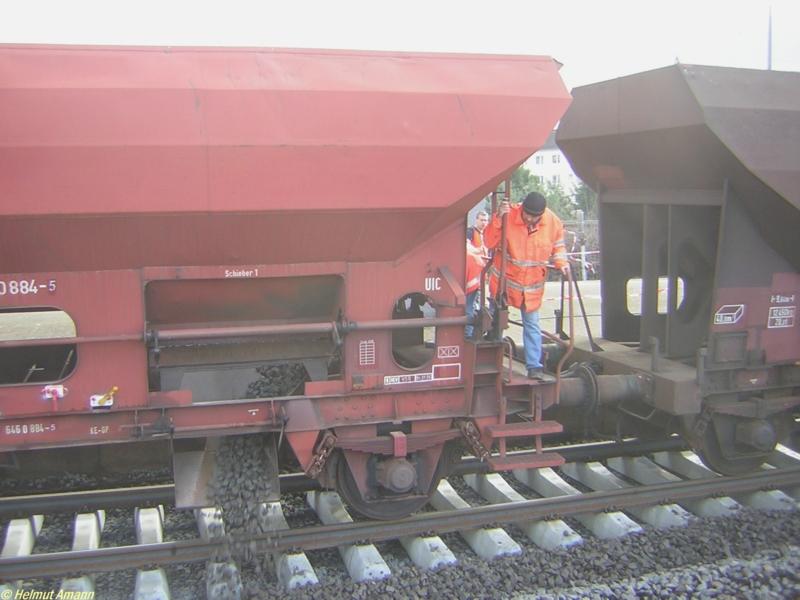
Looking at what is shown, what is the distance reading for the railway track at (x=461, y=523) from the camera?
499cm

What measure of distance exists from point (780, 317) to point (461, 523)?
3.27 meters

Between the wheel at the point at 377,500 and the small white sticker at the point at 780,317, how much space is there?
3.09 metres

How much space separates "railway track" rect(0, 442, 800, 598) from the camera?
499 cm

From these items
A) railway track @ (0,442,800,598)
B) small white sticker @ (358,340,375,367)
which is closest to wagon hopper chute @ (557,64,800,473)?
railway track @ (0,442,800,598)

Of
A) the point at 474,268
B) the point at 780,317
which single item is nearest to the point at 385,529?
the point at 474,268

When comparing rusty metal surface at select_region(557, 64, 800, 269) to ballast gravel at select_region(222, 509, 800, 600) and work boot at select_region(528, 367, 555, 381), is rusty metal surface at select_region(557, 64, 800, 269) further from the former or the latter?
ballast gravel at select_region(222, 509, 800, 600)

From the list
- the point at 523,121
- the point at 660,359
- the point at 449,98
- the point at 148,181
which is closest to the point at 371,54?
the point at 449,98

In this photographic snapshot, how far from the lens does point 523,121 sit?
510 cm

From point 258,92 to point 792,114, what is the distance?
422 cm

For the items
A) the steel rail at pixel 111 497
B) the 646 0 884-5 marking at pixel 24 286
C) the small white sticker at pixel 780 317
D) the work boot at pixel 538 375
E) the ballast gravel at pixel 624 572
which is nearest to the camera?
the 646 0 884-5 marking at pixel 24 286

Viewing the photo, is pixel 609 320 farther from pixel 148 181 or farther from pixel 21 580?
pixel 21 580

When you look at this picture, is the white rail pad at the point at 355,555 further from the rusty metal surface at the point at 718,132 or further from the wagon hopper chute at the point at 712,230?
the rusty metal surface at the point at 718,132

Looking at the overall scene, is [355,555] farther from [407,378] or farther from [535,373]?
[535,373]

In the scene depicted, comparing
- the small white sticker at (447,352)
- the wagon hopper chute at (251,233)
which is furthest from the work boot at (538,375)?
the small white sticker at (447,352)
